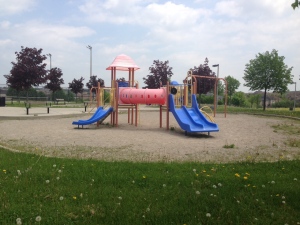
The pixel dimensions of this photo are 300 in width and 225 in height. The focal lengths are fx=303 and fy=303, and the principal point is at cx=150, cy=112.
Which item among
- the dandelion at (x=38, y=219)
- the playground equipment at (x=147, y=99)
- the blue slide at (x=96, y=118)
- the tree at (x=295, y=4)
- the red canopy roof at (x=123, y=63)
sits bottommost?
the dandelion at (x=38, y=219)

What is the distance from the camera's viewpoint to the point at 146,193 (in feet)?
14.5

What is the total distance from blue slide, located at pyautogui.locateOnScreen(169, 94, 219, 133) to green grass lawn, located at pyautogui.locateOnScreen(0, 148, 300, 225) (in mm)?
6229

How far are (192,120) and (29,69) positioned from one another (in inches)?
869

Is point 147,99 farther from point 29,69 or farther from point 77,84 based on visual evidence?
point 77,84

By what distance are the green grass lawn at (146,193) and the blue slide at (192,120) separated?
623cm

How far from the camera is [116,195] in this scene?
432 cm

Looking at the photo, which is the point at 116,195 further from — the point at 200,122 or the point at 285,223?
the point at 200,122

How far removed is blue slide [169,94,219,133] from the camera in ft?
40.9

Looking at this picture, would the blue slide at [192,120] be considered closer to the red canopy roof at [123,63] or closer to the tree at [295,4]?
the red canopy roof at [123,63]

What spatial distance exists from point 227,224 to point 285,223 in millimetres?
677

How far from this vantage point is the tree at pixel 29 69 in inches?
1179

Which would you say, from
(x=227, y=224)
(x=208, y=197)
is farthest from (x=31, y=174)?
(x=227, y=224)

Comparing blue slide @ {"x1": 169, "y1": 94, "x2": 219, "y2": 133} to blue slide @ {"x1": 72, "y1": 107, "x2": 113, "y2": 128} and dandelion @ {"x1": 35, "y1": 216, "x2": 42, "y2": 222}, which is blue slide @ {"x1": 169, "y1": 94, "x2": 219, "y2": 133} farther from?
dandelion @ {"x1": 35, "y1": 216, "x2": 42, "y2": 222}

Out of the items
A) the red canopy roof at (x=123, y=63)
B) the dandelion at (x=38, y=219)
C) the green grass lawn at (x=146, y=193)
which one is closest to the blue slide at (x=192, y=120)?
the red canopy roof at (x=123, y=63)
